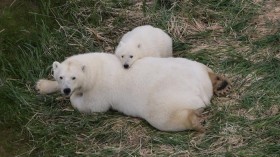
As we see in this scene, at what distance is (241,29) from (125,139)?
3004mm

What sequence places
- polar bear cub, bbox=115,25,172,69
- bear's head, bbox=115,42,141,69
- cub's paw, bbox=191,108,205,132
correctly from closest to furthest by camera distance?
cub's paw, bbox=191,108,205,132, bear's head, bbox=115,42,141,69, polar bear cub, bbox=115,25,172,69

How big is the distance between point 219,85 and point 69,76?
5.99ft

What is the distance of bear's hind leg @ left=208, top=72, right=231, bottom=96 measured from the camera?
7246 millimetres

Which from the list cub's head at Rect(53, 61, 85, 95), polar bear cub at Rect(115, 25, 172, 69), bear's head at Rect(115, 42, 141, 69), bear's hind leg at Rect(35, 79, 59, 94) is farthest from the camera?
bear's hind leg at Rect(35, 79, 59, 94)

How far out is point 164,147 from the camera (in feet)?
21.2

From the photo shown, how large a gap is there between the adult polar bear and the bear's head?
75mm

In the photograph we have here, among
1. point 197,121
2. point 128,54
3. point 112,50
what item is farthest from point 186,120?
point 112,50

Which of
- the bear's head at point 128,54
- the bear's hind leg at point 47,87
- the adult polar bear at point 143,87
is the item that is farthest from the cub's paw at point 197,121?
the bear's hind leg at point 47,87

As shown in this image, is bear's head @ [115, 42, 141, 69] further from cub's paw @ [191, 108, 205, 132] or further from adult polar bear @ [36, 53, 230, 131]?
cub's paw @ [191, 108, 205, 132]

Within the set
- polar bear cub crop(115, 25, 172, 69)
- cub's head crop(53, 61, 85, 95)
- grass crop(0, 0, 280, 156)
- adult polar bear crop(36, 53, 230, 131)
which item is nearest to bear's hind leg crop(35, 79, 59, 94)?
grass crop(0, 0, 280, 156)

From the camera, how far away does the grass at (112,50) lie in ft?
21.4

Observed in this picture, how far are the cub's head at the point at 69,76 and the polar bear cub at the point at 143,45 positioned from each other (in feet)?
1.87

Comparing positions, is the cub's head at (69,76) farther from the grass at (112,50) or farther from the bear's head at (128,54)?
the bear's head at (128,54)

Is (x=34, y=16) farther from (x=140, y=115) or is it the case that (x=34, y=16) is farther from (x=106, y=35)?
(x=140, y=115)
